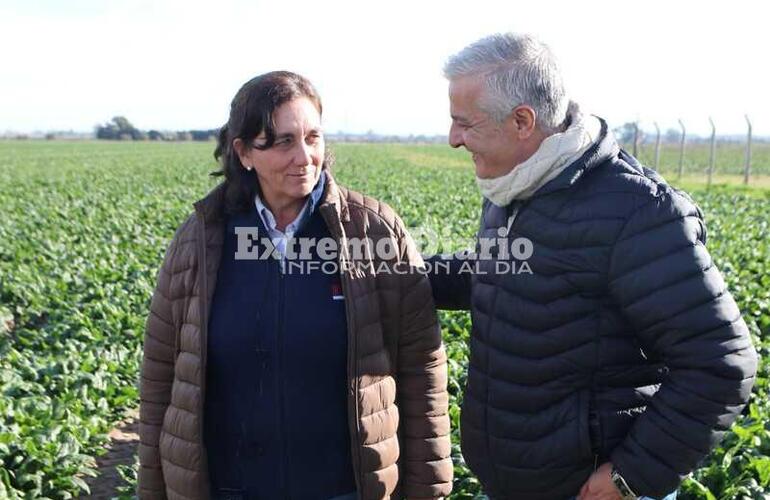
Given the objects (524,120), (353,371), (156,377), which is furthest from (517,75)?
(156,377)

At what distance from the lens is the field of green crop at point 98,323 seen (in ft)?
15.0

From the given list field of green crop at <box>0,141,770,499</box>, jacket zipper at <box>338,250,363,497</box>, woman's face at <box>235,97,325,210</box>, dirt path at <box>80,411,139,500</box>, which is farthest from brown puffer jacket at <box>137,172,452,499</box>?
dirt path at <box>80,411,139,500</box>

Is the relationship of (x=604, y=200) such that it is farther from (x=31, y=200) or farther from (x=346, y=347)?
(x=31, y=200)

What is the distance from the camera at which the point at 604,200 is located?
223 cm

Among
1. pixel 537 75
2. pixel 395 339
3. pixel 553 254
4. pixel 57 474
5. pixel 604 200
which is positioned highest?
pixel 537 75

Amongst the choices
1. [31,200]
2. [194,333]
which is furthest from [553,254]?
[31,200]

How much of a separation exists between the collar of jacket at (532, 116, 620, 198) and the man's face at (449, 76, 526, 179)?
0.14 meters

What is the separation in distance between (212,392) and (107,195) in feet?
70.2

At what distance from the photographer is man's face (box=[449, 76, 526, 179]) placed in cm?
231

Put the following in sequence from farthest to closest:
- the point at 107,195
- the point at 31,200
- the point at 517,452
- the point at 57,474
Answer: the point at 107,195, the point at 31,200, the point at 57,474, the point at 517,452

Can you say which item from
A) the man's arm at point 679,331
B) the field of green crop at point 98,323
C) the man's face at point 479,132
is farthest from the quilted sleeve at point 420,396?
the field of green crop at point 98,323

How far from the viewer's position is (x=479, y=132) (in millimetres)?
2359

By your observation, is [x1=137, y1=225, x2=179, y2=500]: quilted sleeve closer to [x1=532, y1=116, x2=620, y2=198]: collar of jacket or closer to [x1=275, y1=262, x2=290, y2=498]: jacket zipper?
→ [x1=275, y1=262, x2=290, y2=498]: jacket zipper

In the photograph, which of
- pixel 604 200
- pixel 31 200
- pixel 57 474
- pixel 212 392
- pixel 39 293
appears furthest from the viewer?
pixel 31 200
